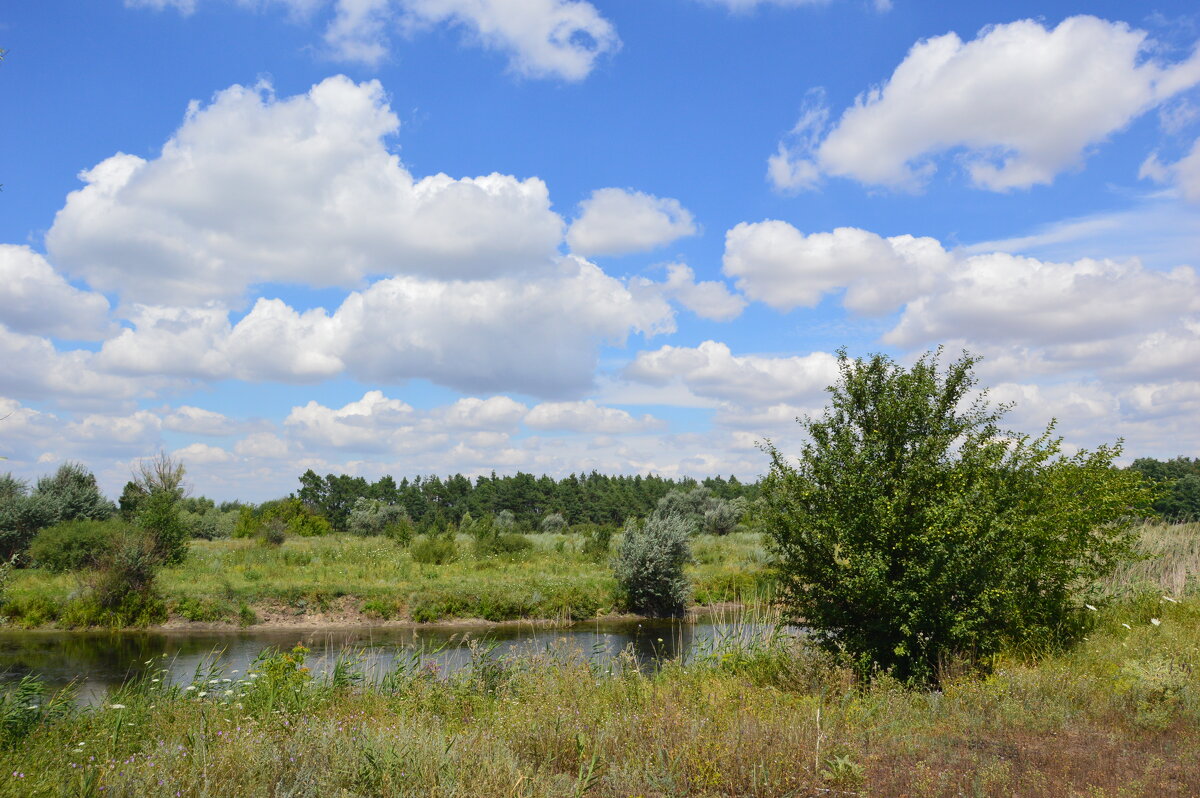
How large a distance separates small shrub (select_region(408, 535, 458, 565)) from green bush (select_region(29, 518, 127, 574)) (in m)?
11.2

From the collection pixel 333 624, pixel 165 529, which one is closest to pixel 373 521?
pixel 165 529

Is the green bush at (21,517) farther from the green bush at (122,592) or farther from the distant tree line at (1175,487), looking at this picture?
the distant tree line at (1175,487)

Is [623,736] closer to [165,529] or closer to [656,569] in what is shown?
[656,569]

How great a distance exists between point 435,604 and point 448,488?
59.0m

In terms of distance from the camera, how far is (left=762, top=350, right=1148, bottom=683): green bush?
8.73 metres

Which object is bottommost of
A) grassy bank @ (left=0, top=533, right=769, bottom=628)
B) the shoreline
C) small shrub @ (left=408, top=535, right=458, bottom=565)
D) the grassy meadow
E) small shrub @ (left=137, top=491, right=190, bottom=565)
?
the shoreline

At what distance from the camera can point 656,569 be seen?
25703 mm

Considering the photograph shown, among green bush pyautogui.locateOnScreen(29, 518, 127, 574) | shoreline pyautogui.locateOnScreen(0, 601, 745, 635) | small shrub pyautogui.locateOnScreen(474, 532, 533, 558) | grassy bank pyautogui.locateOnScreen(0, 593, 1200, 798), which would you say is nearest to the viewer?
grassy bank pyautogui.locateOnScreen(0, 593, 1200, 798)

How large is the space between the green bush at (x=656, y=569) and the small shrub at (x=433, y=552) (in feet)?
31.8

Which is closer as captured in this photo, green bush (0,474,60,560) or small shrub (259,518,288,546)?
green bush (0,474,60,560)

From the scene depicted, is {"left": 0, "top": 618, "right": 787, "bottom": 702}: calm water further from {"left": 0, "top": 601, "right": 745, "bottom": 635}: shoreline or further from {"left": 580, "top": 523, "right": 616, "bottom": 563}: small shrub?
{"left": 580, "top": 523, "right": 616, "bottom": 563}: small shrub

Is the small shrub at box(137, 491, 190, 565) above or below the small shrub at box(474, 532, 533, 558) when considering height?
above

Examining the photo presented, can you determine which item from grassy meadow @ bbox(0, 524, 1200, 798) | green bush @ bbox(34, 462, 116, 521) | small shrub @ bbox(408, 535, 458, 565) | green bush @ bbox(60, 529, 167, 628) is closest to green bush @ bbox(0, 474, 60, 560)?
green bush @ bbox(34, 462, 116, 521)

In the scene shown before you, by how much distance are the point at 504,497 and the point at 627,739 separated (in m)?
71.4
